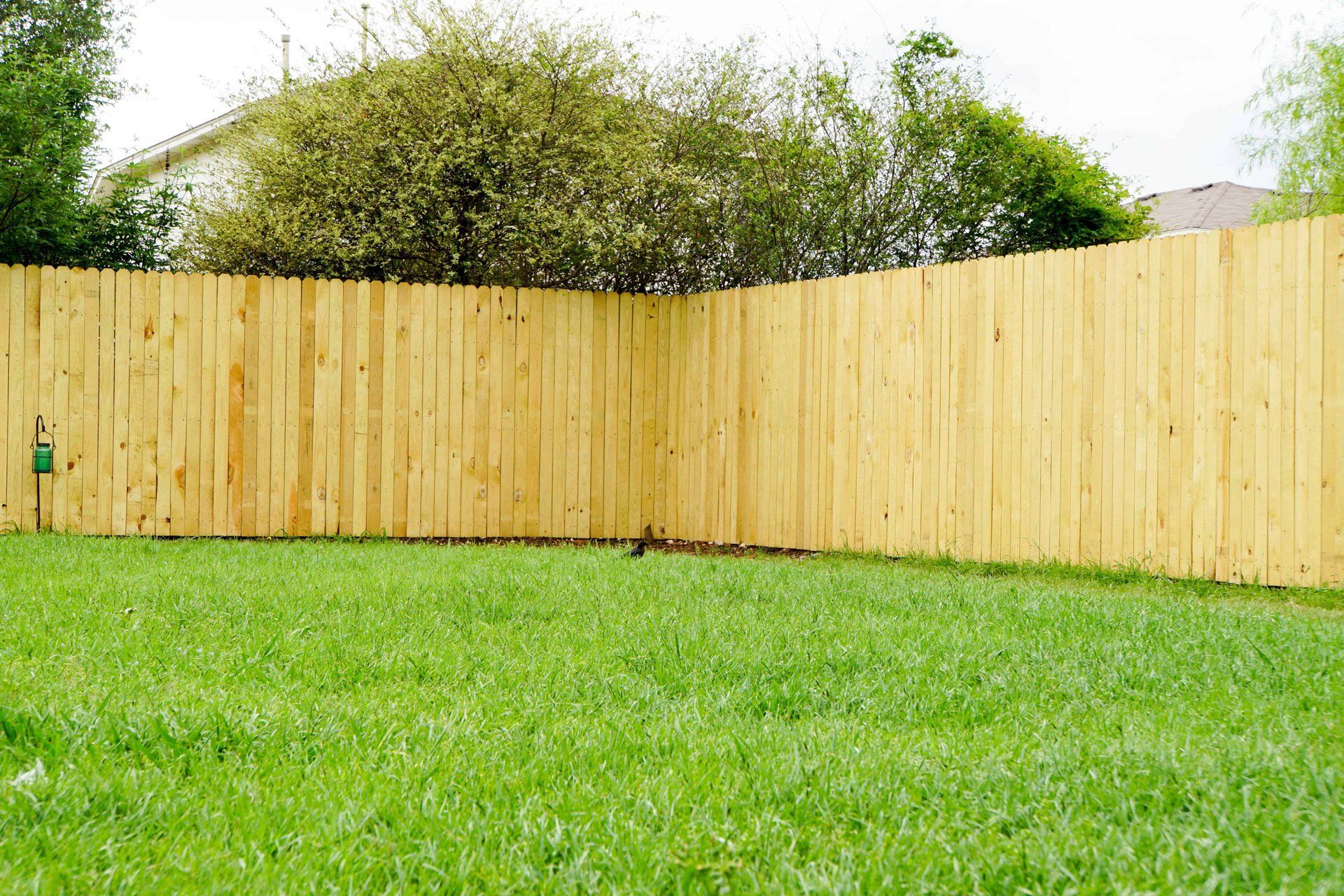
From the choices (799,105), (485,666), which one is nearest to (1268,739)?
(485,666)

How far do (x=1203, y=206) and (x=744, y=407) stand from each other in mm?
17341

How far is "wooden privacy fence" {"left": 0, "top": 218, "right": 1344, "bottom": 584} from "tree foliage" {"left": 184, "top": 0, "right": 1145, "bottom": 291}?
159 cm

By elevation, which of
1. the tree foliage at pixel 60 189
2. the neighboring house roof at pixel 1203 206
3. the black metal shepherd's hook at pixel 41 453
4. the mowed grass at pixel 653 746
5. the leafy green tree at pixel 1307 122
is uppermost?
the neighboring house roof at pixel 1203 206

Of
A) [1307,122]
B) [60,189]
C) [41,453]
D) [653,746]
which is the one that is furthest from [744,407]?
[1307,122]

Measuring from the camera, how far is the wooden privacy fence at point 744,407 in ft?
17.3

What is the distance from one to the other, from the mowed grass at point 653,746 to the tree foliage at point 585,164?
5762 mm

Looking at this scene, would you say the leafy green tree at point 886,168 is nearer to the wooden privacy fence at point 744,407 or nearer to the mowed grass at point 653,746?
the wooden privacy fence at point 744,407

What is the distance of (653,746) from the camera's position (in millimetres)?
2115

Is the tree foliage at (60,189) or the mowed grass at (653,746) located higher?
the tree foliage at (60,189)

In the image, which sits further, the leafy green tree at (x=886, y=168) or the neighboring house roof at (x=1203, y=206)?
the neighboring house roof at (x=1203, y=206)

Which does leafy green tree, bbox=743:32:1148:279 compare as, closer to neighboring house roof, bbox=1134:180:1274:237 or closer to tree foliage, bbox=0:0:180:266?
tree foliage, bbox=0:0:180:266

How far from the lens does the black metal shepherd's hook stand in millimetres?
6625

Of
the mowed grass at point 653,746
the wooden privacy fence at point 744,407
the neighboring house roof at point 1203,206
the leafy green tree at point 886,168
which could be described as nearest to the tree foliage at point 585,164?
the leafy green tree at point 886,168

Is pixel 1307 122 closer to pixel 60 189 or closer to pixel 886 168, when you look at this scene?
pixel 886 168
